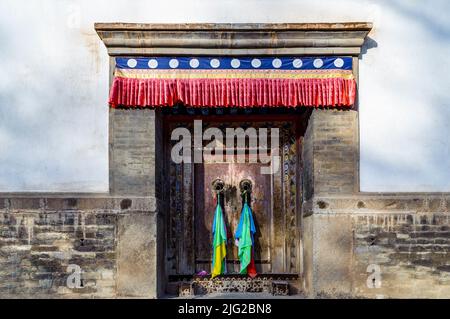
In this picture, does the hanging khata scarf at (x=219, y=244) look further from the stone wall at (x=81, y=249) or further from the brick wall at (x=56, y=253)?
the brick wall at (x=56, y=253)

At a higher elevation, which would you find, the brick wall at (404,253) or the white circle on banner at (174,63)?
the white circle on banner at (174,63)

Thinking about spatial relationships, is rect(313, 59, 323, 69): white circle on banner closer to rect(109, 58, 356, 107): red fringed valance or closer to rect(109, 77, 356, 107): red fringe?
rect(109, 58, 356, 107): red fringed valance

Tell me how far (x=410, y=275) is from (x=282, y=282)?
1.76 m

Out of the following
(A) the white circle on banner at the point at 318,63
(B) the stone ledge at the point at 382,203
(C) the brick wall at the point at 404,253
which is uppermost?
(A) the white circle on banner at the point at 318,63

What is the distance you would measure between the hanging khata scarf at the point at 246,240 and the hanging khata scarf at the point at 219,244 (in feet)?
0.70

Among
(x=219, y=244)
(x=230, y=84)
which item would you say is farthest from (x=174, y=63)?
(x=219, y=244)

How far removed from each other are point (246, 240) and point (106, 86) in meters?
2.85

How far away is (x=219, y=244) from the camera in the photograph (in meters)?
9.20

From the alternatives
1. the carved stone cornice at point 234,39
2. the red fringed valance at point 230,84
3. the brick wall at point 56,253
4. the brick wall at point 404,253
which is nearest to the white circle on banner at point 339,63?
the red fringed valance at point 230,84

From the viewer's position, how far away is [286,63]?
28.3 feet

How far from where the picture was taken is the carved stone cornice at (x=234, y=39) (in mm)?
8477

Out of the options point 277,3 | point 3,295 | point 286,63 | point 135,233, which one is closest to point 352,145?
point 286,63

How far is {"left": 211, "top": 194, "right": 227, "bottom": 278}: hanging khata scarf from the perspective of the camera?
9.20 meters

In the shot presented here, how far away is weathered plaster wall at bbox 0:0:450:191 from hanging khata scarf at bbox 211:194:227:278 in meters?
1.76
